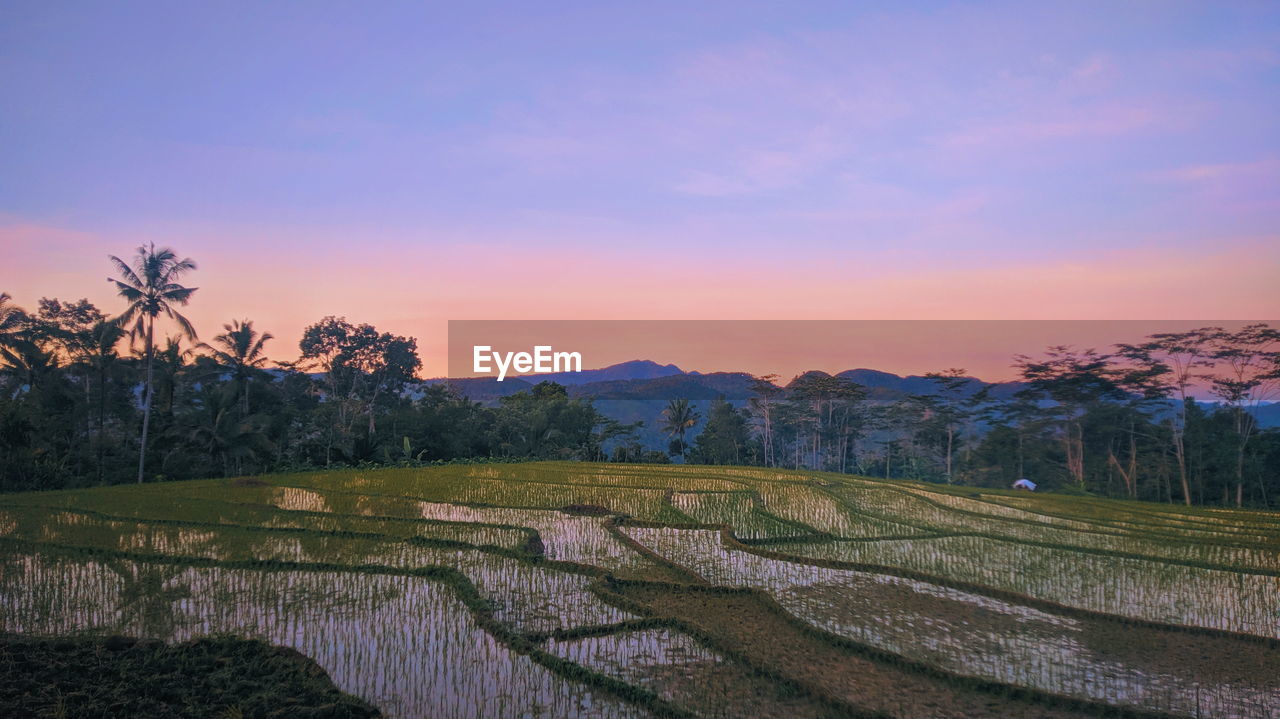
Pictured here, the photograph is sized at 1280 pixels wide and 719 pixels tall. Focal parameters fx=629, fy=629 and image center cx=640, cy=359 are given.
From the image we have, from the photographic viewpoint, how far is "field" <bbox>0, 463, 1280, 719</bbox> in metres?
4.34

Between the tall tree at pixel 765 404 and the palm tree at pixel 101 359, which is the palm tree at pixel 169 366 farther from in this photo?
the tall tree at pixel 765 404

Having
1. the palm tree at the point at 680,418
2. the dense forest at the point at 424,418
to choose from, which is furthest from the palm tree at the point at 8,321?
the palm tree at the point at 680,418

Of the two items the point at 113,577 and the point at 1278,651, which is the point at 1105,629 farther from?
the point at 113,577

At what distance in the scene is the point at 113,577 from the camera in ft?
22.3

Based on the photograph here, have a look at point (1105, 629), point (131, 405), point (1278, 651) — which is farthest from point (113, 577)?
point (131, 405)

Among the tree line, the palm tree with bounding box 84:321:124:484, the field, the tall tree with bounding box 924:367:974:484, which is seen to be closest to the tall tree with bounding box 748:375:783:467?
the tree line

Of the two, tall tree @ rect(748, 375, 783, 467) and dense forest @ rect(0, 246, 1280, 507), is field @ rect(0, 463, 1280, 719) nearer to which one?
dense forest @ rect(0, 246, 1280, 507)

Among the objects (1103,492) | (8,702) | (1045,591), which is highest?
(8,702)

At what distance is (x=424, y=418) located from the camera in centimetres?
2589

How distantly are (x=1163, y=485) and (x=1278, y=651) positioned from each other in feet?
73.1

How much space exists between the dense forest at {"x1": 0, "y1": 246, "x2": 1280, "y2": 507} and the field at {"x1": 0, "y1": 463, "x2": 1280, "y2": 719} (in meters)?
6.59

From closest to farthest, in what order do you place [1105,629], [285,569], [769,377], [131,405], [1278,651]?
[1278,651], [1105,629], [285,569], [131,405], [769,377]

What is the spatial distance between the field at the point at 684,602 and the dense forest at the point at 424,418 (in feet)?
21.6

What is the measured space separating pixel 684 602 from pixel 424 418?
21.7 meters
